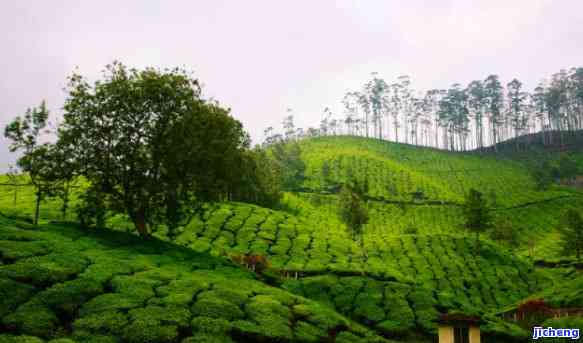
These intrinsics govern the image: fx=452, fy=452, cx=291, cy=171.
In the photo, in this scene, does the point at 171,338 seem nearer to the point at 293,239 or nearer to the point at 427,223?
the point at 293,239

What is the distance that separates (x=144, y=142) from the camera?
40062 millimetres

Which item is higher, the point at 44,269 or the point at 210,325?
the point at 44,269

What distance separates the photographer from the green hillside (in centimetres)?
2461

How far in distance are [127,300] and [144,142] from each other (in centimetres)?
1754

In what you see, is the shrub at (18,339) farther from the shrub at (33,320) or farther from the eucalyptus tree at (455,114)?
the eucalyptus tree at (455,114)

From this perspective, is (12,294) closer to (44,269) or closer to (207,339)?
(44,269)

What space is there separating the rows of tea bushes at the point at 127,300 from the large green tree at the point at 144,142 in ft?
17.0

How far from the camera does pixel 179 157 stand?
3928cm

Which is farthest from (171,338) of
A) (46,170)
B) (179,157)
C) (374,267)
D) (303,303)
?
(374,267)

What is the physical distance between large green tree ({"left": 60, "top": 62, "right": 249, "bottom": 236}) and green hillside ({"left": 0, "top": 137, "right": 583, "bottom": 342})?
3717 millimetres

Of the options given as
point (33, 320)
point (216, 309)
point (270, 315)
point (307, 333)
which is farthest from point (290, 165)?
point (33, 320)

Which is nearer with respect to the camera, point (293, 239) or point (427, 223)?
point (293, 239)

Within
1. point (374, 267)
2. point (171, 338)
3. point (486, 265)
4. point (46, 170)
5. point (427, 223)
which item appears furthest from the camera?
point (427, 223)

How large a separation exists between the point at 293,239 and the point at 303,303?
87.2 feet
